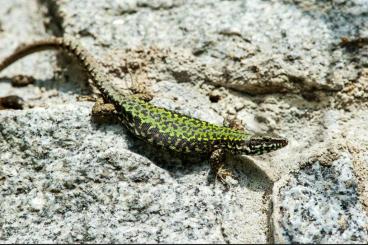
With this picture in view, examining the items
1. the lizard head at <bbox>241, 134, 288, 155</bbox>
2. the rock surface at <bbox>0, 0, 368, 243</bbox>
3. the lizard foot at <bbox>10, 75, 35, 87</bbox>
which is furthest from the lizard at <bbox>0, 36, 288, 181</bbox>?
the lizard foot at <bbox>10, 75, 35, 87</bbox>

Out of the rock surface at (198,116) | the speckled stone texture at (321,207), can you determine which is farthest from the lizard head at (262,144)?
the speckled stone texture at (321,207)

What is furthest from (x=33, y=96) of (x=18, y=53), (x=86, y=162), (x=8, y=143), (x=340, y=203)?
(x=340, y=203)

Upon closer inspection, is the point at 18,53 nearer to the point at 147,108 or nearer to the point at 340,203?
the point at 147,108

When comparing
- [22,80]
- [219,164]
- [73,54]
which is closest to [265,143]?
[219,164]

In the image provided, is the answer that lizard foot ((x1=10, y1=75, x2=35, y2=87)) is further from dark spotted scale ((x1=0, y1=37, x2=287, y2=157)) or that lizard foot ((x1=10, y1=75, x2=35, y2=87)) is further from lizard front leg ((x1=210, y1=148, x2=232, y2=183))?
lizard front leg ((x1=210, y1=148, x2=232, y2=183))

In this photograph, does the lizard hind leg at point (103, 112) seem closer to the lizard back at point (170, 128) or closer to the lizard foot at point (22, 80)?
the lizard back at point (170, 128)
